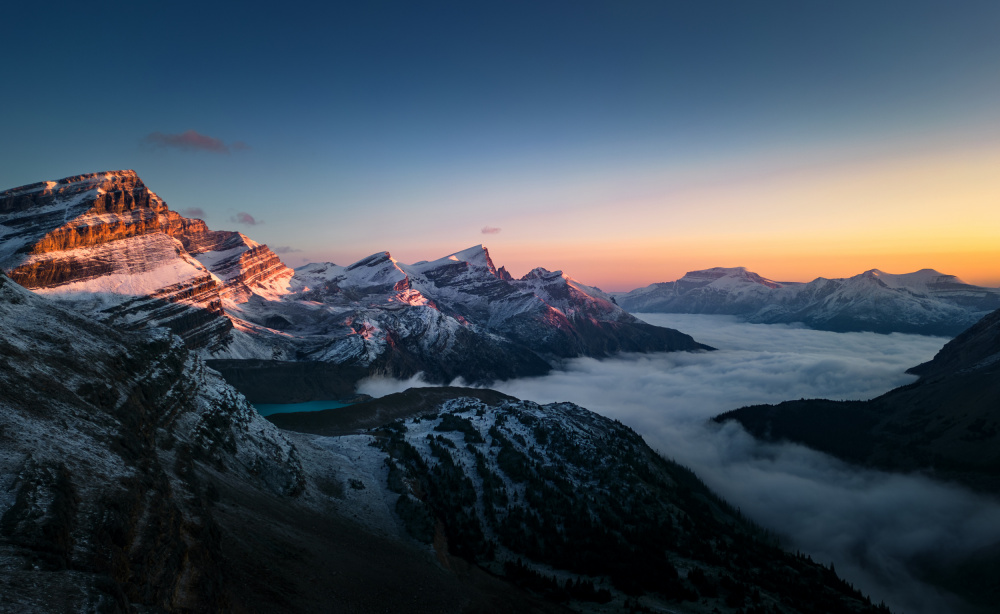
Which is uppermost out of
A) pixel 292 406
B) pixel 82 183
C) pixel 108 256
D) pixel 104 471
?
pixel 82 183

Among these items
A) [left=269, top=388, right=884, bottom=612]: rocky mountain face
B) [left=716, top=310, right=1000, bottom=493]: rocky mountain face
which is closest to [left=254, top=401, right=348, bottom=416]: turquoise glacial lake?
[left=269, top=388, right=884, bottom=612]: rocky mountain face

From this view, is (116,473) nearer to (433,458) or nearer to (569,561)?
(569,561)

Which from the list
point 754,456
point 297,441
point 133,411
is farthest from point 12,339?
point 754,456

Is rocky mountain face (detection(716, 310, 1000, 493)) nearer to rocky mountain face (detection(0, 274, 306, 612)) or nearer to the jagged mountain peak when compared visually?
rocky mountain face (detection(0, 274, 306, 612))

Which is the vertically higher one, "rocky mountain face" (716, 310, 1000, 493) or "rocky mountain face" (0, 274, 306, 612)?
"rocky mountain face" (0, 274, 306, 612)

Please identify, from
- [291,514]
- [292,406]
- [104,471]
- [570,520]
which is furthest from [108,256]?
[570,520]

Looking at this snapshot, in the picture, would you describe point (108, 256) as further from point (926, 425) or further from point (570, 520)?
point (926, 425)
